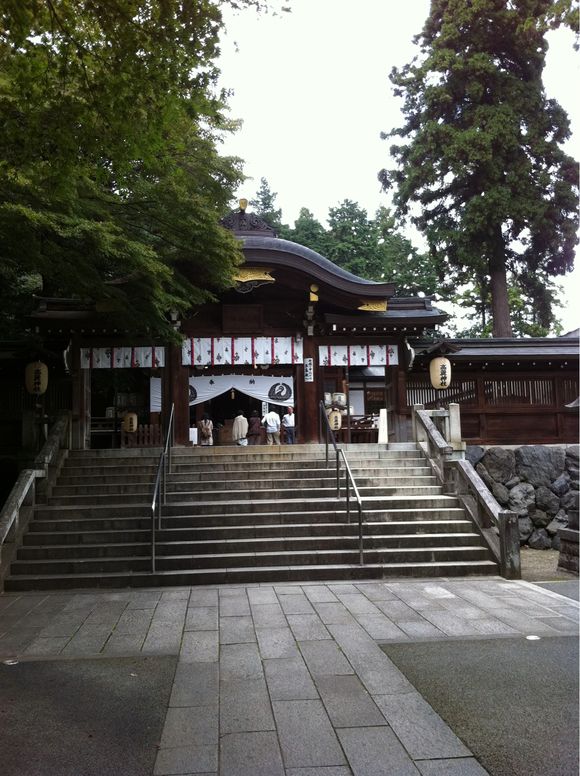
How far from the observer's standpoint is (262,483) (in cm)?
1007

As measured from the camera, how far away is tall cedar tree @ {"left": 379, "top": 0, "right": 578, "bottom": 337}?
19391 millimetres

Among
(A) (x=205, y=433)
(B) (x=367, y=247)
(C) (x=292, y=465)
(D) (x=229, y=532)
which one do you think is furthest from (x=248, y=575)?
(B) (x=367, y=247)

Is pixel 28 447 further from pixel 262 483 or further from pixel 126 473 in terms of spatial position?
pixel 262 483

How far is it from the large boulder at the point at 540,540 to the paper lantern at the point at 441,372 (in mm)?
4073

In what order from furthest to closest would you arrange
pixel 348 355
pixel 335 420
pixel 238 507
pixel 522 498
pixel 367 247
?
pixel 367 247, pixel 335 420, pixel 348 355, pixel 522 498, pixel 238 507

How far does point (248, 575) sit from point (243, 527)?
3.86 ft

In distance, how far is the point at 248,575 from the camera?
746 centimetres

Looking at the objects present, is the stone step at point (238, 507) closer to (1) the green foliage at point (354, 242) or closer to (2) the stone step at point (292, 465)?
(2) the stone step at point (292, 465)

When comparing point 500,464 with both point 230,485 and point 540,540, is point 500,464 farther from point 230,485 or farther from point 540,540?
point 230,485

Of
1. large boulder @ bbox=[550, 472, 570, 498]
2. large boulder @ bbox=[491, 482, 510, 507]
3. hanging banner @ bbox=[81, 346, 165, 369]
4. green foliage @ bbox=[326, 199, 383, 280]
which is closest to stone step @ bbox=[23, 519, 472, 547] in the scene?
large boulder @ bbox=[491, 482, 510, 507]

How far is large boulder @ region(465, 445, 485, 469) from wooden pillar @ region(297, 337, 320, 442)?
3758 millimetres

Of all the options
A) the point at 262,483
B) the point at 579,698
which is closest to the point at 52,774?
the point at 579,698

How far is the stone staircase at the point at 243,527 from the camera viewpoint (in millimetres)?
7629

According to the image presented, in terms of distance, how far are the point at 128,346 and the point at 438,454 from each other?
25.0 feet
